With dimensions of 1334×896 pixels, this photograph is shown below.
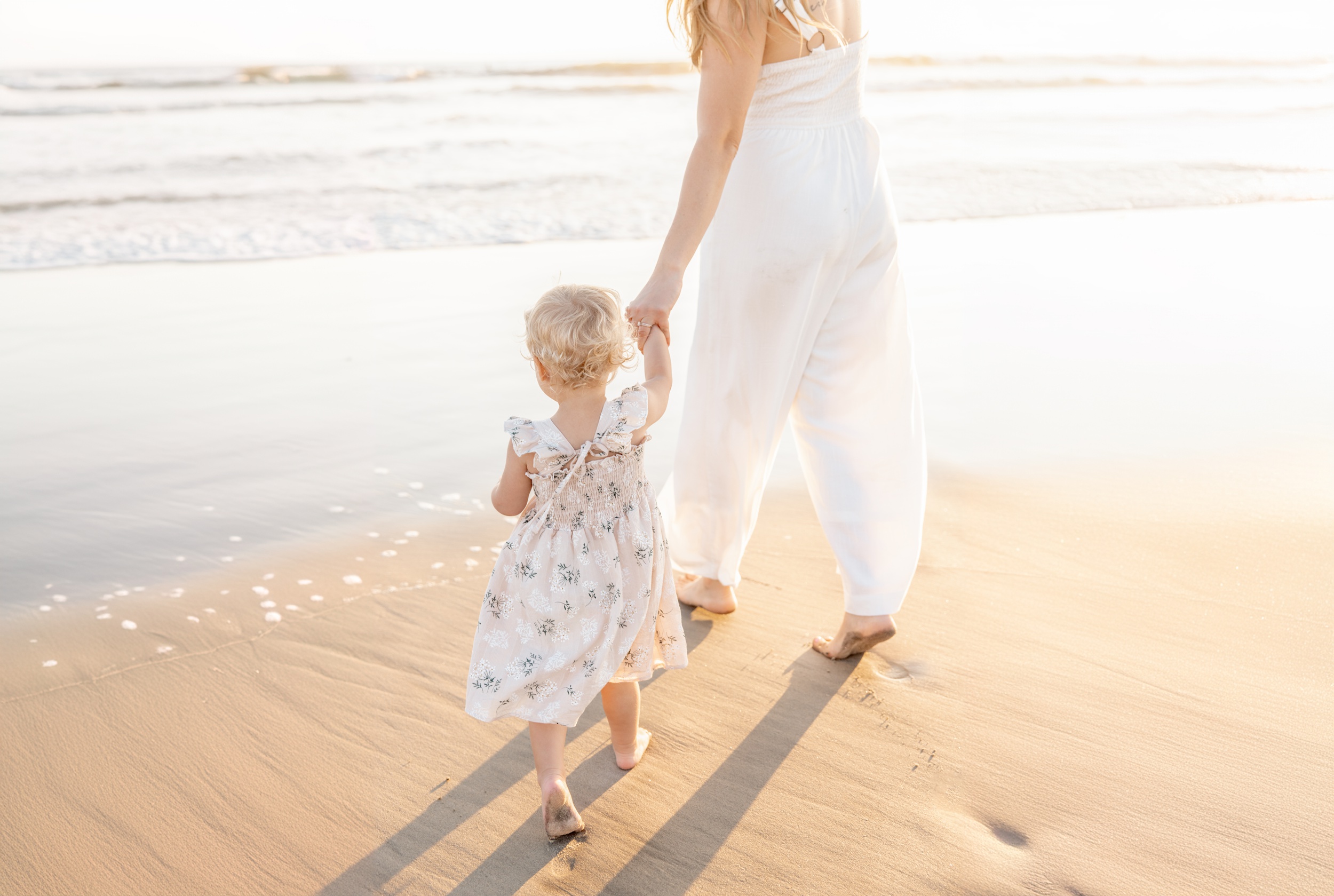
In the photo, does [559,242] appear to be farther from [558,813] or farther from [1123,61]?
[1123,61]

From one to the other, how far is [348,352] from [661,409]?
299 cm

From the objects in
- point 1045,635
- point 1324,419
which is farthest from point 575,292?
point 1324,419

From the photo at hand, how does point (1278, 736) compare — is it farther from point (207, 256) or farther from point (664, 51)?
point (664, 51)

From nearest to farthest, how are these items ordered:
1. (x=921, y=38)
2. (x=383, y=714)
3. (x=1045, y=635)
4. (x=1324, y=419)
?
(x=383, y=714) < (x=1045, y=635) < (x=1324, y=419) < (x=921, y=38)

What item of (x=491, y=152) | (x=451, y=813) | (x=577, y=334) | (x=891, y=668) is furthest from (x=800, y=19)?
(x=491, y=152)

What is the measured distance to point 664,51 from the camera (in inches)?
687

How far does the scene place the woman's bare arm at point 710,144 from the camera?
199cm

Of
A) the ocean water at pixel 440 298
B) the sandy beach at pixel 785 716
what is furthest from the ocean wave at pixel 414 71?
the sandy beach at pixel 785 716

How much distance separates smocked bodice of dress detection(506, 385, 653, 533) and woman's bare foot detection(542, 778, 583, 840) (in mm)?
501

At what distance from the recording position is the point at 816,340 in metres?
2.33

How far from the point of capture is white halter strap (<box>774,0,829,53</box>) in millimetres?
2029

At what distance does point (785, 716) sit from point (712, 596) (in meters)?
0.47

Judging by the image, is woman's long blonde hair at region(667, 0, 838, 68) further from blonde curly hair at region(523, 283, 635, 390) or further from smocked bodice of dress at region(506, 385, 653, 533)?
smocked bodice of dress at region(506, 385, 653, 533)

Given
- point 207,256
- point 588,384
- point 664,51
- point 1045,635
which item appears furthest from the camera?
point 664,51
